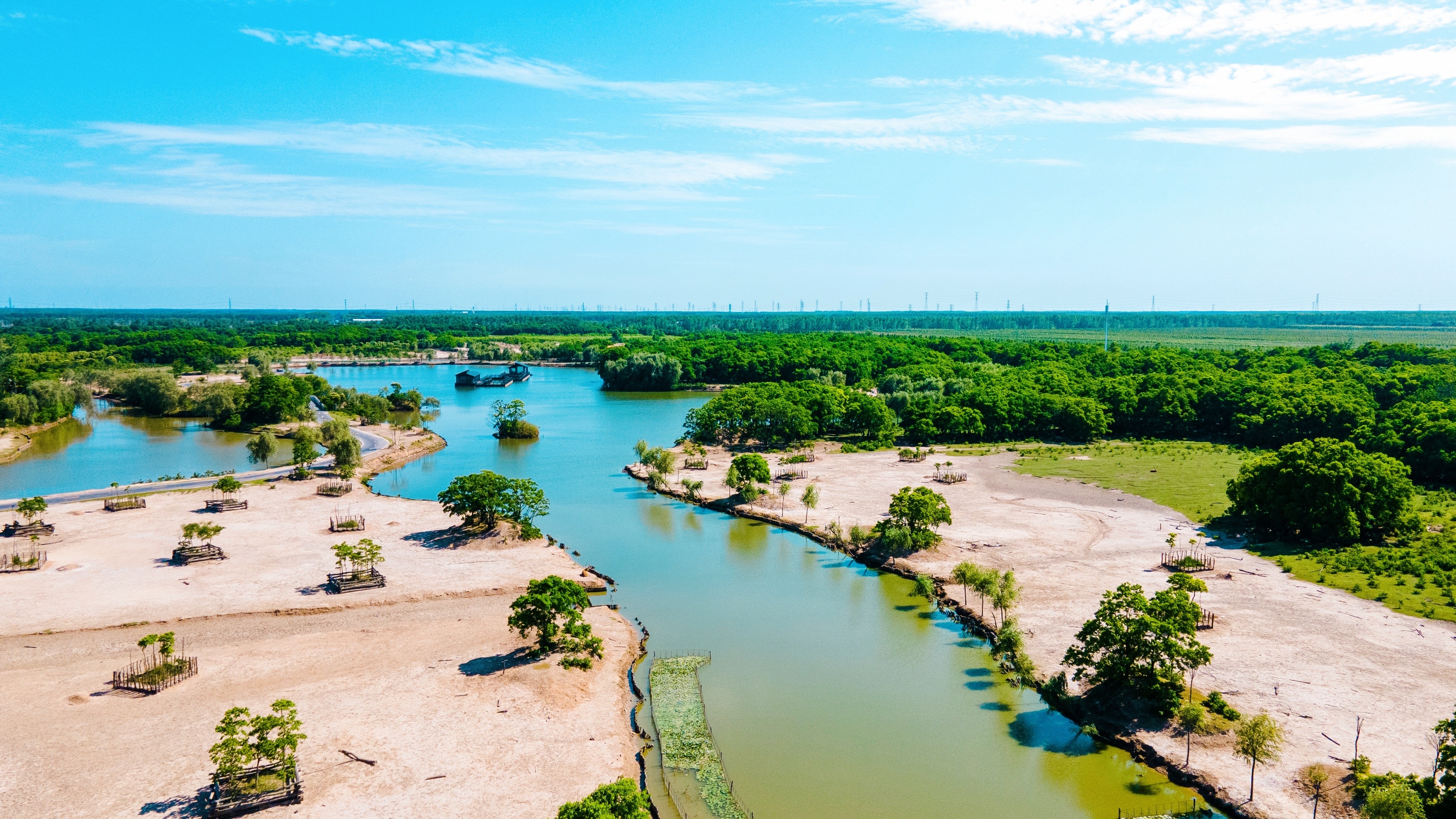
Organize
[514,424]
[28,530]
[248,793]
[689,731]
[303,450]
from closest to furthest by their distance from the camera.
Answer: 1. [248,793]
2. [689,731]
3. [28,530]
4. [303,450]
5. [514,424]

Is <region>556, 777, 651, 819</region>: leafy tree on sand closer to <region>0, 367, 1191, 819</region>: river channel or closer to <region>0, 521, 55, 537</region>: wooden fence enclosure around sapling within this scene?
<region>0, 367, 1191, 819</region>: river channel

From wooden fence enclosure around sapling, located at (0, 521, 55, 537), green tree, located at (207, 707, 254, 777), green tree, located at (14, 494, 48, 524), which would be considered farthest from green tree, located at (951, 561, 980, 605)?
green tree, located at (14, 494, 48, 524)

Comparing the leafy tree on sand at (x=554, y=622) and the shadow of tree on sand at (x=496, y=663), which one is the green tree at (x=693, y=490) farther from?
the shadow of tree on sand at (x=496, y=663)

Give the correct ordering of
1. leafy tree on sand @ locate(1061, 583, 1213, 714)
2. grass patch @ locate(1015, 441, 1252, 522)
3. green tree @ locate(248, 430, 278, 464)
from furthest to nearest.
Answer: green tree @ locate(248, 430, 278, 464)
grass patch @ locate(1015, 441, 1252, 522)
leafy tree on sand @ locate(1061, 583, 1213, 714)

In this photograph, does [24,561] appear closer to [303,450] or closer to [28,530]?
[28,530]

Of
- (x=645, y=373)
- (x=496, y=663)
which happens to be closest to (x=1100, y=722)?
(x=496, y=663)

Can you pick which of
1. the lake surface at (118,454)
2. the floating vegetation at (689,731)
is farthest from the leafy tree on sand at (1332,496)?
the lake surface at (118,454)
